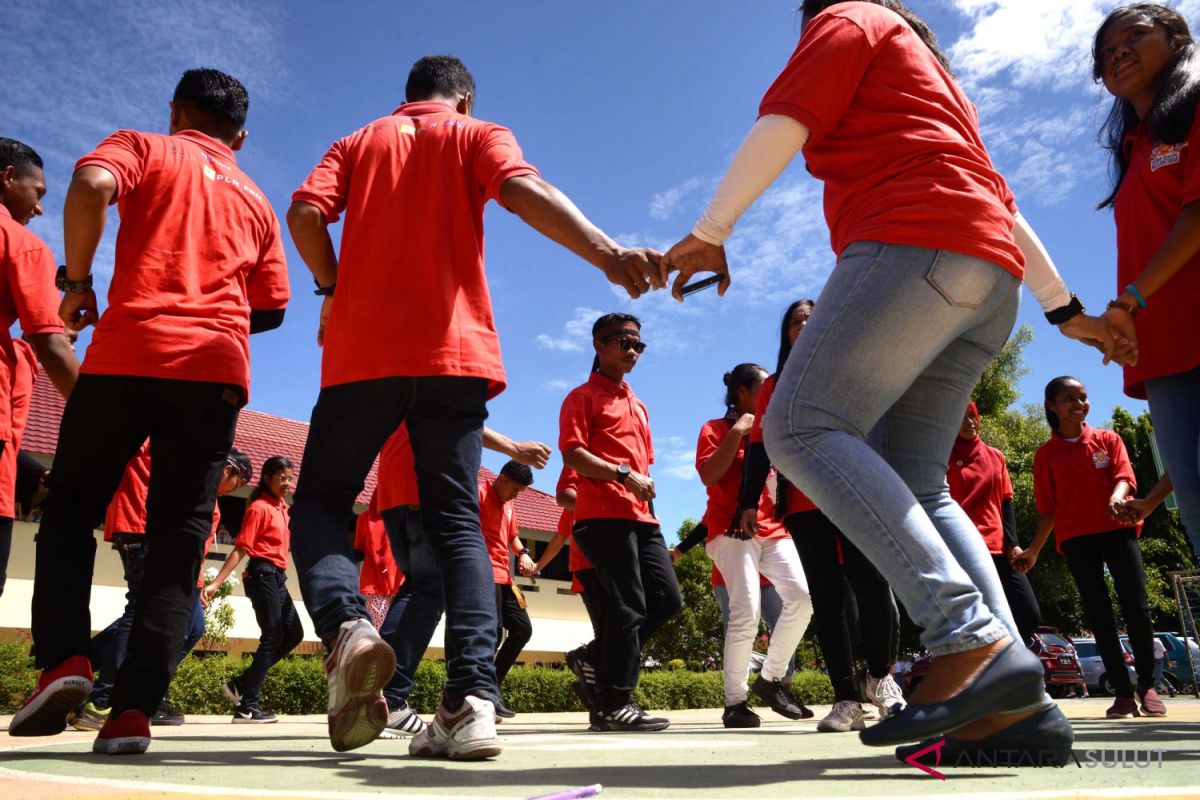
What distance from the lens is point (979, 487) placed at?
668 centimetres

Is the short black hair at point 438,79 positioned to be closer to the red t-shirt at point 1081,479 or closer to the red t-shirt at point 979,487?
the red t-shirt at point 979,487

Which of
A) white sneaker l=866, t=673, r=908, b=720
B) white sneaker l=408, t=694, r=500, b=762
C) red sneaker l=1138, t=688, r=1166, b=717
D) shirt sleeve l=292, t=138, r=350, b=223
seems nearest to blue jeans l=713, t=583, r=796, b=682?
white sneaker l=866, t=673, r=908, b=720

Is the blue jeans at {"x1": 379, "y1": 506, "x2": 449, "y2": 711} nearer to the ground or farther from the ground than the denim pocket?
nearer to the ground

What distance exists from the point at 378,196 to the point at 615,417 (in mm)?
2914

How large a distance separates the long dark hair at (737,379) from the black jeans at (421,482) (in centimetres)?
402

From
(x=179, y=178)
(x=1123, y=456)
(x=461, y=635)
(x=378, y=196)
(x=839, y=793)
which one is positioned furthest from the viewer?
(x=1123, y=456)

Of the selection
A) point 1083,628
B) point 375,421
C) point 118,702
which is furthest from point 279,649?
point 1083,628

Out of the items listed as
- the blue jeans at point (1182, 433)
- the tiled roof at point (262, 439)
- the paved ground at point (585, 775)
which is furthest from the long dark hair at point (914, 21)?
the tiled roof at point (262, 439)

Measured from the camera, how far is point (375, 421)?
9.93ft

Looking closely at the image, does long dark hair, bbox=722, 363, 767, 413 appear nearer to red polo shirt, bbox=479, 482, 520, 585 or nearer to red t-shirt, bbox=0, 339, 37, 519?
red polo shirt, bbox=479, 482, 520, 585

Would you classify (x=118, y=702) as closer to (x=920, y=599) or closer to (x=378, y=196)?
(x=378, y=196)

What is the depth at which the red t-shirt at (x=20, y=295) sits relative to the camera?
12.8ft

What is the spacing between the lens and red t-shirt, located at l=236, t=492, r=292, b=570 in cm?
837

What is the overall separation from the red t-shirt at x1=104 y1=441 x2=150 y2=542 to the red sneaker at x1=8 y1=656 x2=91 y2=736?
12.9ft
